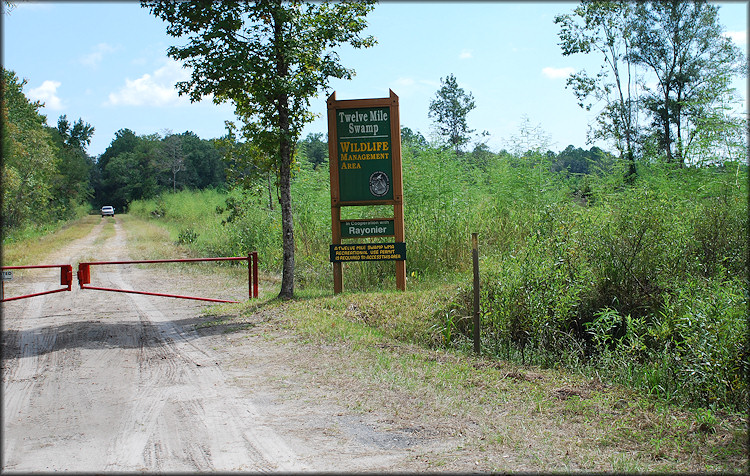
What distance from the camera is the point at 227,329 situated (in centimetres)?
903

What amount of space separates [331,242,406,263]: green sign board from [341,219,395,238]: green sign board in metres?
0.23

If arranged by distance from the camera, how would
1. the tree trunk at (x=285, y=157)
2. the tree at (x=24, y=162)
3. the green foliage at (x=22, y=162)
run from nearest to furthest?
1. the tree trunk at (x=285, y=157)
2. the green foliage at (x=22, y=162)
3. the tree at (x=24, y=162)

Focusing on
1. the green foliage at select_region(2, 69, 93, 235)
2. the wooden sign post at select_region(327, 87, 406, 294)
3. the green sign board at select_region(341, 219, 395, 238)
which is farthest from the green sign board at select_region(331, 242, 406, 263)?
the green foliage at select_region(2, 69, 93, 235)

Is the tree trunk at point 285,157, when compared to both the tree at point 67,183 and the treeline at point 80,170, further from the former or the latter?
the tree at point 67,183

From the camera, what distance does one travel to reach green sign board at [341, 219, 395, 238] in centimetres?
1150

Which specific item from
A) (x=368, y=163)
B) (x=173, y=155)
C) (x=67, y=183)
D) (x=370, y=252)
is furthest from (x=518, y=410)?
(x=67, y=183)

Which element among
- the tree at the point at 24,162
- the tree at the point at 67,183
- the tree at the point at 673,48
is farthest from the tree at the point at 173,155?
the tree at the point at 673,48

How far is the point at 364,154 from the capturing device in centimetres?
1140

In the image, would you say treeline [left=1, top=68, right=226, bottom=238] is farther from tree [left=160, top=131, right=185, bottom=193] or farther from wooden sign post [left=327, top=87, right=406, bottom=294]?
wooden sign post [left=327, top=87, right=406, bottom=294]

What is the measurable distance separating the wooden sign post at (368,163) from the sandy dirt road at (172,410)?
12.0 feet

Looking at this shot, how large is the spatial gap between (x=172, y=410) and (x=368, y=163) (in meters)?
6.95

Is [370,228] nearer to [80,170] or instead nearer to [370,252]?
[370,252]

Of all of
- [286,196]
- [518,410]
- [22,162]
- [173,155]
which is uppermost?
[173,155]

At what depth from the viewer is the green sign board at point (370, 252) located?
1134 centimetres
